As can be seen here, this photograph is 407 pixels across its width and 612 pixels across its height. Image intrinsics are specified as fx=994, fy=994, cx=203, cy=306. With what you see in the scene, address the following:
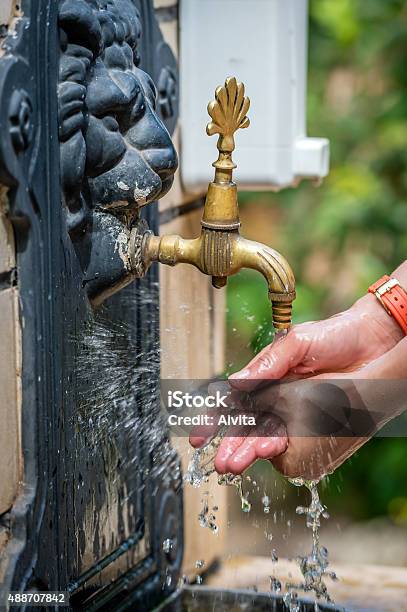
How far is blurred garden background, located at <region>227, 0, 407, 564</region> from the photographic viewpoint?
2.71 metres

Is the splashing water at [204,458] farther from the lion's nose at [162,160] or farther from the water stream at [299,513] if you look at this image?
the lion's nose at [162,160]

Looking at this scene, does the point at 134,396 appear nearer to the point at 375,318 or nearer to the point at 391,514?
the point at 375,318

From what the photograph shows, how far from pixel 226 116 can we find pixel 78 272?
22cm

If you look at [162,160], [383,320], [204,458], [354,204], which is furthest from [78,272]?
[354,204]

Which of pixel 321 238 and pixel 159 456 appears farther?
pixel 321 238

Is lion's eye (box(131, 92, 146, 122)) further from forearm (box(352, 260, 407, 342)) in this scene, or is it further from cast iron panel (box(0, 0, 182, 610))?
forearm (box(352, 260, 407, 342))

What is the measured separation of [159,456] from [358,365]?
0.29 m

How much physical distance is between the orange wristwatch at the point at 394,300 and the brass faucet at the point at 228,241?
28cm

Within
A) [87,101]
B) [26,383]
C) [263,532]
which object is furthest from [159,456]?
[263,532]

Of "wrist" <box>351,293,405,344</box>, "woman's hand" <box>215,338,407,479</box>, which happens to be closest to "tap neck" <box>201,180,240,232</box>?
"woman's hand" <box>215,338,407,479</box>

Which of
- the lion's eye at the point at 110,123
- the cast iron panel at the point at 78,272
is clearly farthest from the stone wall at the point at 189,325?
the lion's eye at the point at 110,123

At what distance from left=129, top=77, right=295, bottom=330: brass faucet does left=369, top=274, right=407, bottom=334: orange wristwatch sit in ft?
0.92

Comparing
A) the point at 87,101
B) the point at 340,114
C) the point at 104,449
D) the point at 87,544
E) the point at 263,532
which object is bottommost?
the point at 263,532

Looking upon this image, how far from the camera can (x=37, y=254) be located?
92 cm
